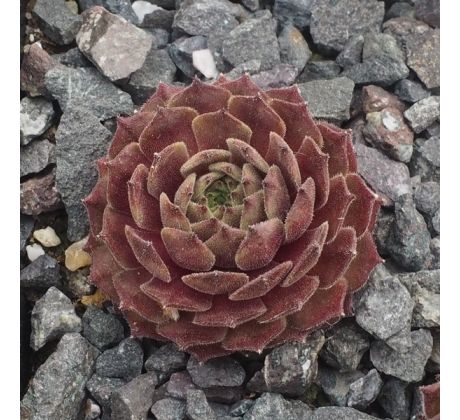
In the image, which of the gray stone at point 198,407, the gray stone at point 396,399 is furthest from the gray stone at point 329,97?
the gray stone at point 198,407

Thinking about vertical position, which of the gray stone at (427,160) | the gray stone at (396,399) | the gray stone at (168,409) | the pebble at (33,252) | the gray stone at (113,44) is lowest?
the gray stone at (396,399)

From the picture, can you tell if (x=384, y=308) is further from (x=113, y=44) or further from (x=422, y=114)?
(x=113, y=44)

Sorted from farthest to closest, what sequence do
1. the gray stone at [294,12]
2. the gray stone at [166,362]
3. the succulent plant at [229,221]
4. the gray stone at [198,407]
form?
the gray stone at [294,12] → the gray stone at [166,362] → the gray stone at [198,407] → the succulent plant at [229,221]

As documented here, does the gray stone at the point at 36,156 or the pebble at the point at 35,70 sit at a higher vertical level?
the pebble at the point at 35,70

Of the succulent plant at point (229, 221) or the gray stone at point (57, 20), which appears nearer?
the succulent plant at point (229, 221)

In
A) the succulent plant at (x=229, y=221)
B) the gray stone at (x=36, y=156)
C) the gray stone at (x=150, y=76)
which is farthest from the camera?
the gray stone at (x=150, y=76)

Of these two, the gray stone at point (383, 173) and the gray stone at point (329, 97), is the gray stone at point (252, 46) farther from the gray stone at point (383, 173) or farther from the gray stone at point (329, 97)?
the gray stone at point (383, 173)

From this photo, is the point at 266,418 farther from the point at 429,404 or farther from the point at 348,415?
the point at 429,404

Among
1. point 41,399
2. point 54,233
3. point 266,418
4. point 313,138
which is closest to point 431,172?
point 313,138
